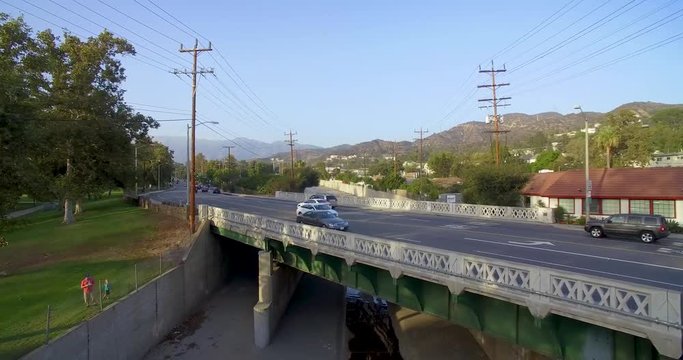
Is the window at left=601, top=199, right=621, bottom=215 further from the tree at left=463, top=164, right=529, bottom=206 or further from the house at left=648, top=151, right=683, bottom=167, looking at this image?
the house at left=648, top=151, right=683, bottom=167

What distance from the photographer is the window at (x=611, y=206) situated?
37.2m

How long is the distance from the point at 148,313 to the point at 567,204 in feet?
112

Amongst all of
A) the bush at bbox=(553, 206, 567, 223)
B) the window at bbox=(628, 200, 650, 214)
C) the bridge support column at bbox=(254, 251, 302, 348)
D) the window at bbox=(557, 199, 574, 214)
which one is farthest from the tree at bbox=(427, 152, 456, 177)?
A: the bridge support column at bbox=(254, 251, 302, 348)

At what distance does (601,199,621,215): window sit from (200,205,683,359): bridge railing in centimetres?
2819

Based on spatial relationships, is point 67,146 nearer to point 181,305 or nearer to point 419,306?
point 181,305

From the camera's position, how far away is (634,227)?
24.3m

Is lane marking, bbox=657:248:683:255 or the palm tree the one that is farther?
the palm tree

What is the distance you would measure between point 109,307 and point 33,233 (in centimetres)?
2722

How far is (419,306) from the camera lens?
16016 millimetres

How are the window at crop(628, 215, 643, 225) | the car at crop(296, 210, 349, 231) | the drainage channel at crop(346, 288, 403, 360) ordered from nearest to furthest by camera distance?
the window at crop(628, 215, 643, 225) → the drainage channel at crop(346, 288, 403, 360) → the car at crop(296, 210, 349, 231)

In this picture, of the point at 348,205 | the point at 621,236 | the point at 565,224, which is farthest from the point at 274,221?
the point at 348,205

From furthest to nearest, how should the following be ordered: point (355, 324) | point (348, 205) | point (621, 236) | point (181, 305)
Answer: point (348, 205) → point (355, 324) → point (181, 305) → point (621, 236)

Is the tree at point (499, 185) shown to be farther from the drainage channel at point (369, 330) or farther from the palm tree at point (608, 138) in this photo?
the palm tree at point (608, 138)

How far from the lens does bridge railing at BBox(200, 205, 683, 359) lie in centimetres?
945
